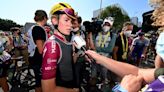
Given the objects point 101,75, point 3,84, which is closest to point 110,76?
point 101,75

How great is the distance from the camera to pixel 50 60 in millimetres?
3439

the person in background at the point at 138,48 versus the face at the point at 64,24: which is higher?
the face at the point at 64,24

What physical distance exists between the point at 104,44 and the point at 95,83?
0.94 metres

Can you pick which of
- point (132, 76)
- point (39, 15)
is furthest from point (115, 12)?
point (132, 76)

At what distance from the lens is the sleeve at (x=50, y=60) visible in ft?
11.2

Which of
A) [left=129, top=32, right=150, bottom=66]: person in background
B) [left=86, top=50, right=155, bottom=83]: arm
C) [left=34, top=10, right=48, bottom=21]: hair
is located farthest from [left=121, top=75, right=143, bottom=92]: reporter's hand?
[left=129, top=32, right=150, bottom=66]: person in background

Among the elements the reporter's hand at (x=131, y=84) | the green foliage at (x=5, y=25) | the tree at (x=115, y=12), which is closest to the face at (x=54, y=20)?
the reporter's hand at (x=131, y=84)

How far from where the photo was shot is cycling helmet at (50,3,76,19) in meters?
3.81

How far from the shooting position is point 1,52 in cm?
735

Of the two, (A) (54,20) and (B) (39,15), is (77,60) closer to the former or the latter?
(A) (54,20)

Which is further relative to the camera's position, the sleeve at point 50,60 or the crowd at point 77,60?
the sleeve at point 50,60

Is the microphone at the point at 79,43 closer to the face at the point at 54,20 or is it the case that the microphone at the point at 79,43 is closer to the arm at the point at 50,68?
the arm at the point at 50,68

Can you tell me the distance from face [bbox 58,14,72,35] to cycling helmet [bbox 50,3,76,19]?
42 millimetres

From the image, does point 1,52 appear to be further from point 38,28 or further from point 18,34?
point 18,34
